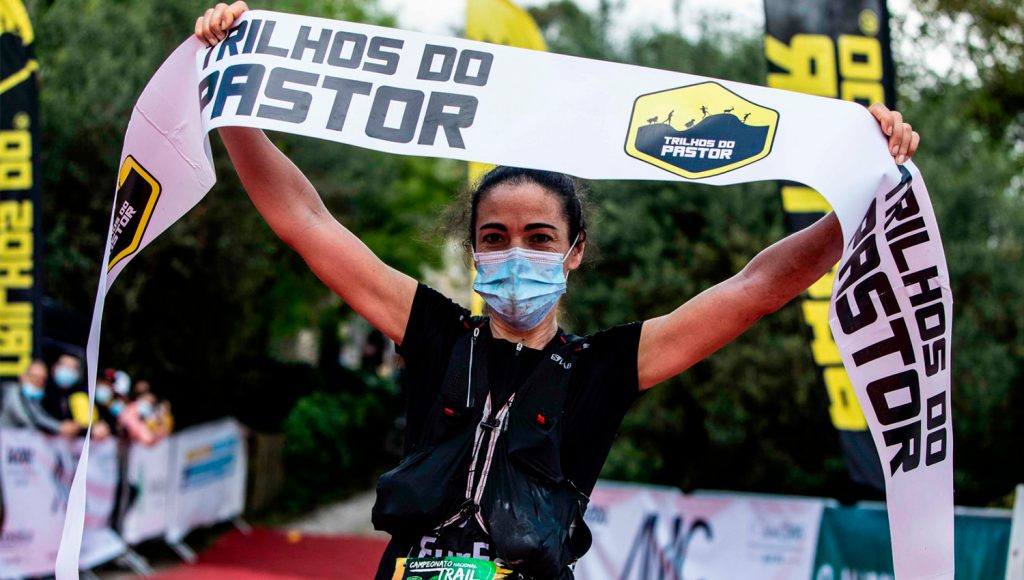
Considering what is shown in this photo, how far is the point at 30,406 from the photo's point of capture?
1020 centimetres

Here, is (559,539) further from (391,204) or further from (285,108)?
(391,204)

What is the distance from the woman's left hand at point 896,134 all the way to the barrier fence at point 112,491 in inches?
347

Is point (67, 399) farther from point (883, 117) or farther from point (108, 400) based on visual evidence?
point (883, 117)

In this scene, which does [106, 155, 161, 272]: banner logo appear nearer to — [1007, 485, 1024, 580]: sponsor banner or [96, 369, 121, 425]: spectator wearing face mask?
[1007, 485, 1024, 580]: sponsor banner

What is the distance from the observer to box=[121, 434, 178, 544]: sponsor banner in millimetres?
11414

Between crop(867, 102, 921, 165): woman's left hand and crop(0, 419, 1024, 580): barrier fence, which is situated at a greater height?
crop(867, 102, 921, 165): woman's left hand

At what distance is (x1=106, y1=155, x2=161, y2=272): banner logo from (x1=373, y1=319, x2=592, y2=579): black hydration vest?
1.09 m

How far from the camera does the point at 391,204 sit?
2156cm

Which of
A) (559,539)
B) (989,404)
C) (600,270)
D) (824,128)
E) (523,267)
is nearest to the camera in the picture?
(559,539)

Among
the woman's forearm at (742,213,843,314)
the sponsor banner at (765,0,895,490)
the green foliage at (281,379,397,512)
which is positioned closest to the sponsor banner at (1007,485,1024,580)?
the sponsor banner at (765,0,895,490)

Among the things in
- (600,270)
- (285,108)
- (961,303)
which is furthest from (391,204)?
(285,108)

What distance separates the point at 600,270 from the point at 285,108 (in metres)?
9.32

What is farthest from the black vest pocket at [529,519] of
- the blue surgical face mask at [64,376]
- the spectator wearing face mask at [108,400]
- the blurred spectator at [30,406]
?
the spectator wearing face mask at [108,400]

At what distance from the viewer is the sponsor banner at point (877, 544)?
8.16 m
